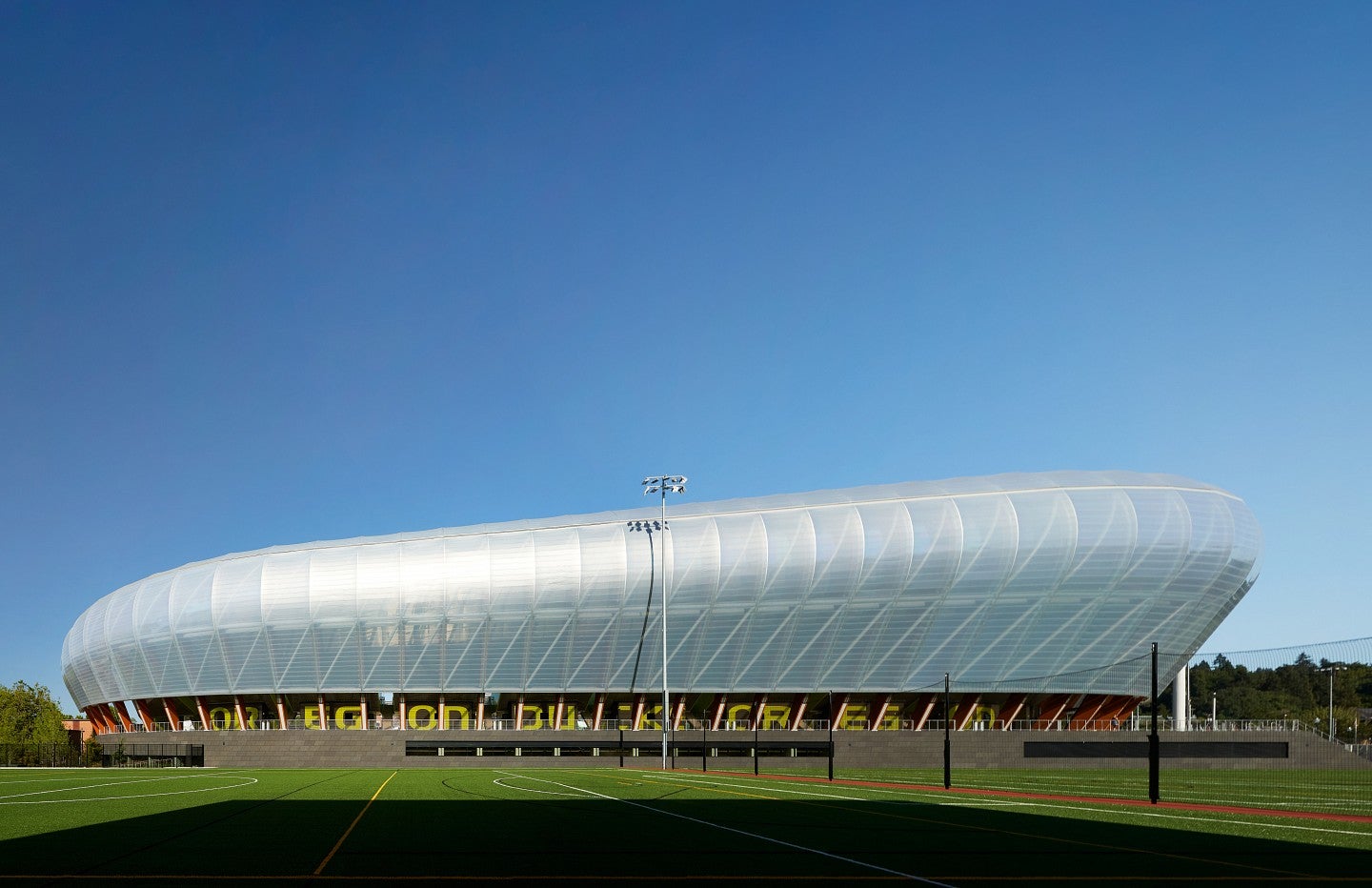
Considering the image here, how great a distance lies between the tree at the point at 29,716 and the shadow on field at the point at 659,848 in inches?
4361

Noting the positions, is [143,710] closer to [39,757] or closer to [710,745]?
[39,757]

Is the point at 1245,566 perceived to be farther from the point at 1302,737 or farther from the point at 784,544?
the point at 784,544

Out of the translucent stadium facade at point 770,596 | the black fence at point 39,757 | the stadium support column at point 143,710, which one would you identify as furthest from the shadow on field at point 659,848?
the stadium support column at point 143,710

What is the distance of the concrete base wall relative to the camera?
70000mm

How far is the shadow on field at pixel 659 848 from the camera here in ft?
41.8

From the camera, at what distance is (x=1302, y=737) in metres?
62.9

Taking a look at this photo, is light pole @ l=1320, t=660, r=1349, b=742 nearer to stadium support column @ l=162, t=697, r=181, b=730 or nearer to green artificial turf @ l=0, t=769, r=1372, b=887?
green artificial turf @ l=0, t=769, r=1372, b=887

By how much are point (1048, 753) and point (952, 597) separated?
1229 centimetres

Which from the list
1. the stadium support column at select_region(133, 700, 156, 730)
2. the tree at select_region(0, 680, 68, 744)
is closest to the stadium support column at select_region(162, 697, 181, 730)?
the stadium support column at select_region(133, 700, 156, 730)

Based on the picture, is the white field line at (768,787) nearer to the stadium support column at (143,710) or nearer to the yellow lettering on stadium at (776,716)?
the yellow lettering on stadium at (776,716)

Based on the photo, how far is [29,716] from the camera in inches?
4998

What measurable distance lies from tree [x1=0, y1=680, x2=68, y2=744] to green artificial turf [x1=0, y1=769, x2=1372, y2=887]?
103 metres

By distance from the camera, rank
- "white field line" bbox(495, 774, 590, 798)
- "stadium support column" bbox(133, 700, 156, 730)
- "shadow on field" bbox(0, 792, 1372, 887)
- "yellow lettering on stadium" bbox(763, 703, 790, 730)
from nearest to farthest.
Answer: "shadow on field" bbox(0, 792, 1372, 887)
"white field line" bbox(495, 774, 590, 798)
"yellow lettering on stadium" bbox(763, 703, 790, 730)
"stadium support column" bbox(133, 700, 156, 730)

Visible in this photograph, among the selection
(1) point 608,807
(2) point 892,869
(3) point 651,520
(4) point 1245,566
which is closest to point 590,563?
(3) point 651,520
